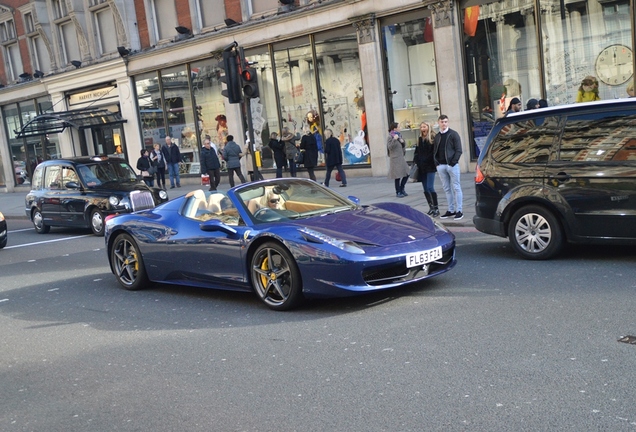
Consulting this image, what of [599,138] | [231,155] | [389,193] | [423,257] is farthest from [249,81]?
[423,257]

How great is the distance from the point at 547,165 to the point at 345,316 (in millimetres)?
3398

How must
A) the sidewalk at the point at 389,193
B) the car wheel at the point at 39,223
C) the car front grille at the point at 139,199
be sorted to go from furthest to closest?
the car wheel at the point at 39,223 → the car front grille at the point at 139,199 → the sidewalk at the point at 389,193

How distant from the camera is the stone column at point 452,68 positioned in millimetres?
19547

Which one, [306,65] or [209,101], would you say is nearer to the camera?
[306,65]

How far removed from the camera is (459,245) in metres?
10.3

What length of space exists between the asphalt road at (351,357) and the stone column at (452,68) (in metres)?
11.2

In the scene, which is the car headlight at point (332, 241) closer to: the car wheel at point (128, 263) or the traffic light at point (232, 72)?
the car wheel at point (128, 263)

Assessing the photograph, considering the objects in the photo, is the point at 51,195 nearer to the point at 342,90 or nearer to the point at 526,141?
the point at 342,90

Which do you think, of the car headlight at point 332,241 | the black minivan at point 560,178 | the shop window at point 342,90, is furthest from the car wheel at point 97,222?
the car headlight at point 332,241

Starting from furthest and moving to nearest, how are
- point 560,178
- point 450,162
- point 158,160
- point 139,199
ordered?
point 158,160 → point 139,199 → point 450,162 → point 560,178

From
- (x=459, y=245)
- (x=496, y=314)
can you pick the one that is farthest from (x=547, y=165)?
(x=496, y=314)

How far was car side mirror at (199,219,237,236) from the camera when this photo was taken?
778 centimetres

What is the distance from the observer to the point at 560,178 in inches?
334

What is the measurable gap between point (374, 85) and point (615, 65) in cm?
702
